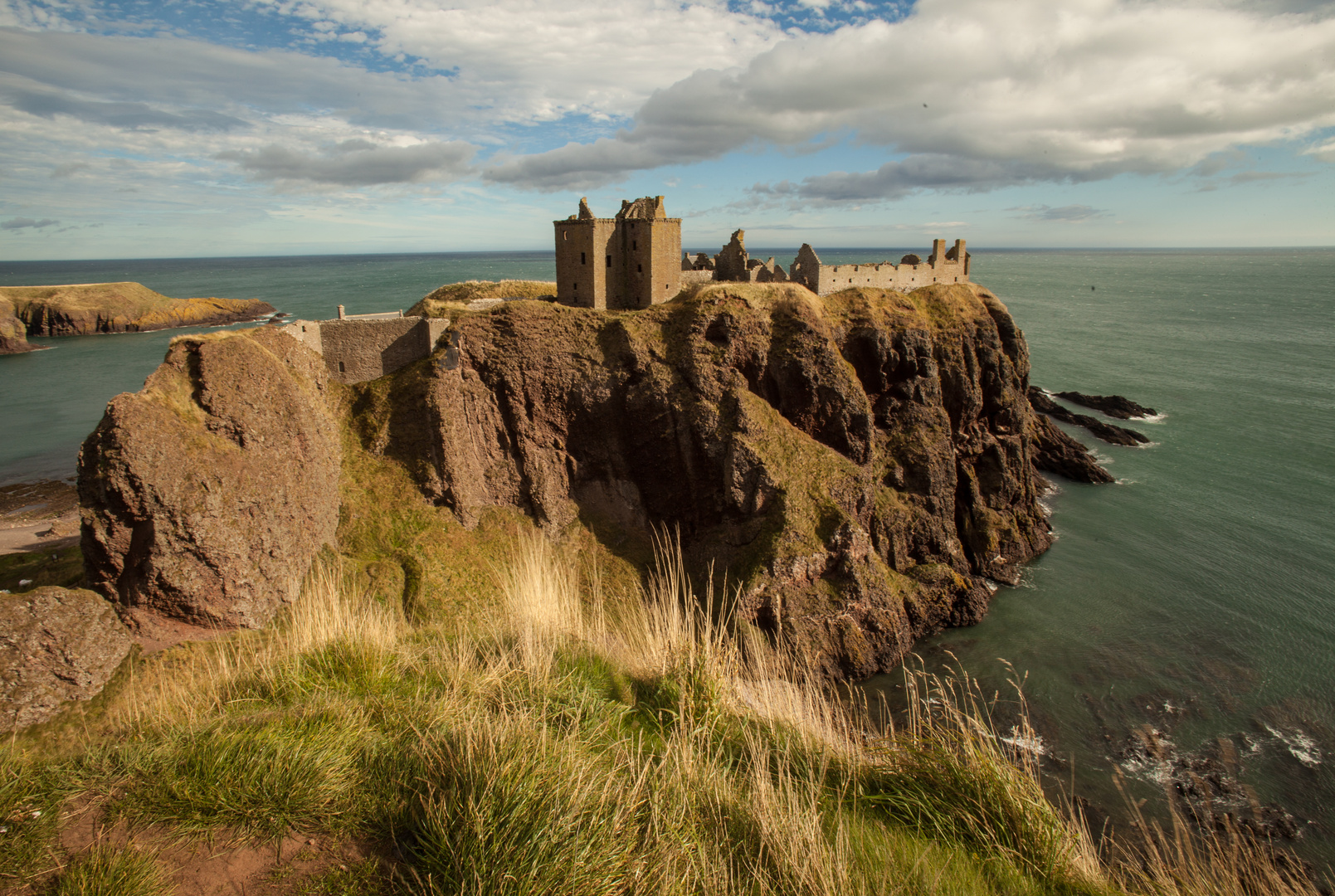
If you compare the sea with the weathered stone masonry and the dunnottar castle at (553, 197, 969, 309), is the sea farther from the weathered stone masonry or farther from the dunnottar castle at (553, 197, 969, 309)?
the weathered stone masonry

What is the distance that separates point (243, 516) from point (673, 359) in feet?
79.9

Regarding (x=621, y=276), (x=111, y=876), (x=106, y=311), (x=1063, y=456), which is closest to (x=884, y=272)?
(x=621, y=276)

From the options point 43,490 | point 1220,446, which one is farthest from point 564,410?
point 1220,446

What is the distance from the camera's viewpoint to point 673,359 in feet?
134

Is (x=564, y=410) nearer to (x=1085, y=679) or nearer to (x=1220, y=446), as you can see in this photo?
(x=1085, y=679)

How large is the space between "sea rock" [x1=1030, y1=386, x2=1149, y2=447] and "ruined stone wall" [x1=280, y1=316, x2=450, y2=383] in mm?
63856

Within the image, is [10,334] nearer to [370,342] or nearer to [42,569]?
[370,342]

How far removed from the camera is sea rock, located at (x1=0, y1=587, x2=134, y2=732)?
19.8 metres

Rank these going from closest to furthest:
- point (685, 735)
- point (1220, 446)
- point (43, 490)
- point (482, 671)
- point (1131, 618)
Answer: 1. point (685, 735)
2. point (482, 671)
3. point (1131, 618)
4. point (43, 490)
5. point (1220, 446)

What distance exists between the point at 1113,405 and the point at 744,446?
60.4 meters

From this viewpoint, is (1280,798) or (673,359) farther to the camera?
(673,359)

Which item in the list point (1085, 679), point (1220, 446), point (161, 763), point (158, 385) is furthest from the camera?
point (1220, 446)

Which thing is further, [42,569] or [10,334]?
[10,334]

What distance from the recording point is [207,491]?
83.4 feet
